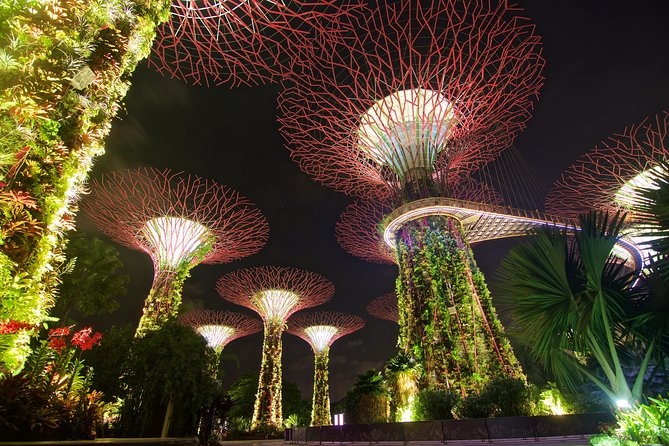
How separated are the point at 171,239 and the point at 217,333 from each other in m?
18.4

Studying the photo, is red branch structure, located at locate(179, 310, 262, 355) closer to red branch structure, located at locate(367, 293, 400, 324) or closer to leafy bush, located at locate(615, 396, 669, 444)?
red branch structure, located at locate(367, 293, 400, 324)

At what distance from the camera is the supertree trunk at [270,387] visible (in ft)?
96.3

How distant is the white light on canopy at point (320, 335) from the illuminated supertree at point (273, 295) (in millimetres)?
6691

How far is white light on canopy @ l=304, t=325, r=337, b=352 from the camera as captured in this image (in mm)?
40000

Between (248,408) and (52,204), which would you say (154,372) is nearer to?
(52,204)

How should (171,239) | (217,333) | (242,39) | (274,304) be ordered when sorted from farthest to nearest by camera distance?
(217,333) < (274,304) < (171,239) < (242,39)

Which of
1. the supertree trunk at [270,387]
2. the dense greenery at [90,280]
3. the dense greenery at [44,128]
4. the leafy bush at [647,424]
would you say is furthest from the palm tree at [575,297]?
the supertree trunk at [270,387]

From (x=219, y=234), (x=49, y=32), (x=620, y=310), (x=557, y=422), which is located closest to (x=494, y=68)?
(x=620, y=310)

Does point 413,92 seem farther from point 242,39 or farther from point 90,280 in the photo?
point 90,280

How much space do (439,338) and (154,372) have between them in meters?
12.7

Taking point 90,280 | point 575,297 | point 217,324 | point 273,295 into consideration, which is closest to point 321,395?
point 273,295

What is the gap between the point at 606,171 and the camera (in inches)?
1032

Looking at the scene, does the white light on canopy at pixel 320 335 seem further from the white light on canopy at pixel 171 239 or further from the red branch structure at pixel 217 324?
the white light on canopy at pixel 171 239

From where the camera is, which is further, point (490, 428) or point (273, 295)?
point (273, 295)
